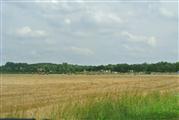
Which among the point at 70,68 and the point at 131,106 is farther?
the point at 70,68

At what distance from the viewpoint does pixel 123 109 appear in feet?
66.1

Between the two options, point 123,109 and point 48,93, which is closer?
point 123,109

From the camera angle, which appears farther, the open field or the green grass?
the open field

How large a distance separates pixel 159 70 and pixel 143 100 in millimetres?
149219

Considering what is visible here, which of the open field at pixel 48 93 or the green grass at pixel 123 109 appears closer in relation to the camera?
the green grass at pixel 123 109

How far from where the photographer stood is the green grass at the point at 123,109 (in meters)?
17.8

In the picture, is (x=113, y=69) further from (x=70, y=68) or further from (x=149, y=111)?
(x=149, y=111)

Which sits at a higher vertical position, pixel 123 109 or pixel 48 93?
pixel 48 93

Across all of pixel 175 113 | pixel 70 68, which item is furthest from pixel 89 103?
pixel 70 68

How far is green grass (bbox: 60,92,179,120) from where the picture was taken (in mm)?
17750

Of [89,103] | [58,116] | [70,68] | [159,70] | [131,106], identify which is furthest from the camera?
[70,68]

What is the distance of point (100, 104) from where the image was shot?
19.6 meters

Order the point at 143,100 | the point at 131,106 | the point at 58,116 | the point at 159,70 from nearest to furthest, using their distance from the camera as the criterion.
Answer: the point at 58,116
the point at 131,106
the point at 143,100
the point at 159,70

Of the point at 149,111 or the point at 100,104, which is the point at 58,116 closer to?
the point at 100,104
